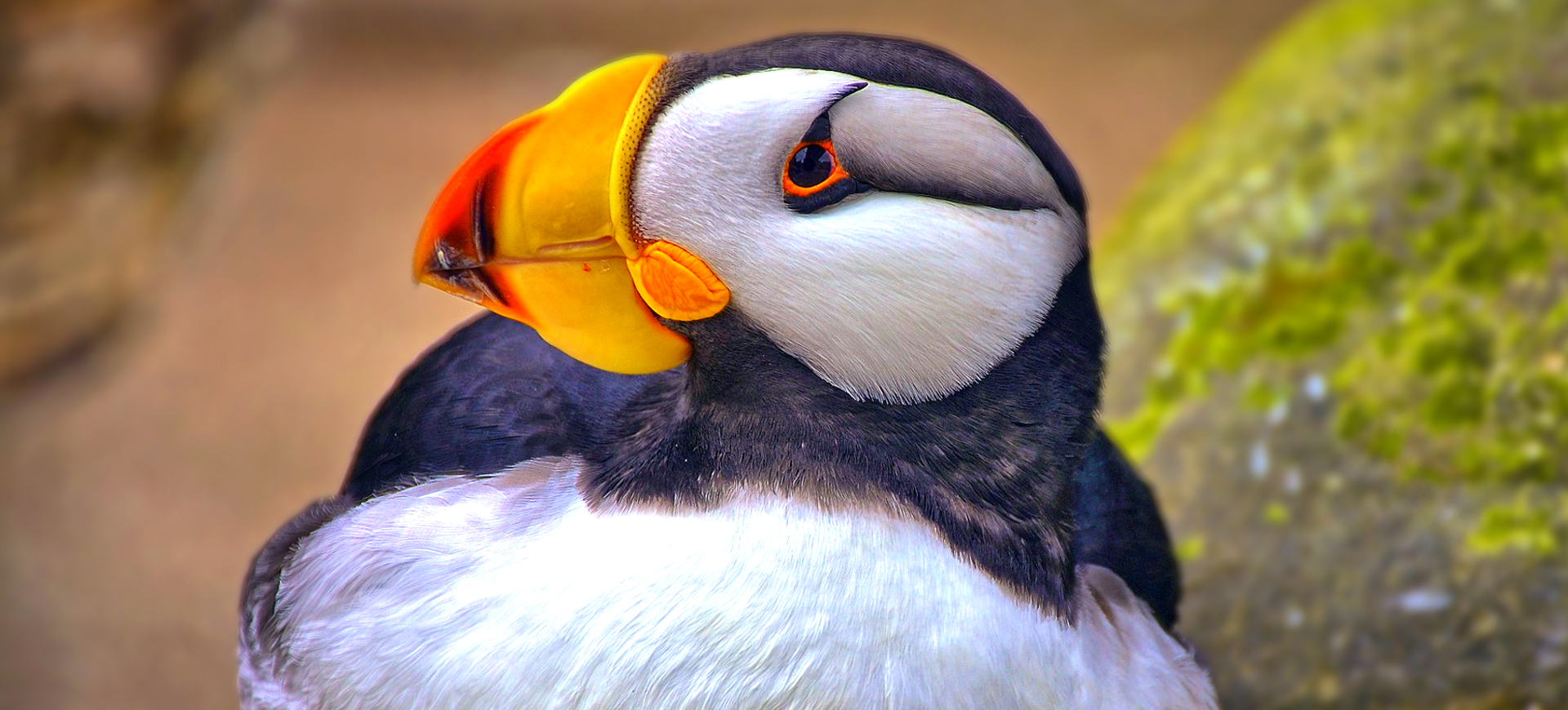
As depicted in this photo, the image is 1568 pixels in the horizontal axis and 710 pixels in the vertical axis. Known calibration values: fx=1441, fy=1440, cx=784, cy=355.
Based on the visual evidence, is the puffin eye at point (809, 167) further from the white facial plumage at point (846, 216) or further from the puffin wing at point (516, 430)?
the puffin wing at point (516, 430)

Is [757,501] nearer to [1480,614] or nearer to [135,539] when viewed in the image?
[1480,614]

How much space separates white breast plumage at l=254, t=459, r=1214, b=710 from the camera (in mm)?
1331

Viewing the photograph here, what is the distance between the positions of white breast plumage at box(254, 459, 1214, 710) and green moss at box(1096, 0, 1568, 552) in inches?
56.8

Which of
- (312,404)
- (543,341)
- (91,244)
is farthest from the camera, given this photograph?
(312,404)

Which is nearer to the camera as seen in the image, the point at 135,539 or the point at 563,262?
the point at 563,262

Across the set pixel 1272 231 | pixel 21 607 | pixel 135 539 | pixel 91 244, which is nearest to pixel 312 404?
pixel 135 539

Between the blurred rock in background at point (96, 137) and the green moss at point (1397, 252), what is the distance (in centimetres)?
205

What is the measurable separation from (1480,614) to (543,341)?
1.65 m

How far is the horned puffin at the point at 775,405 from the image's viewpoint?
1308 millimetres

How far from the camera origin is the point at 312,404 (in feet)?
15.8

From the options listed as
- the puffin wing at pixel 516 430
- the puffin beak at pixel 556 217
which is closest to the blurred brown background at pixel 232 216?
the puffin wing at pixel 516 430

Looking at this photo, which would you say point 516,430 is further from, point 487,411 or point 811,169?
point 811,169

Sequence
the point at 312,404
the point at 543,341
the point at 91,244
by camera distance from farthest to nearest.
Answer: the point at 312,404 < the point at 91,244 < the point at 543,341

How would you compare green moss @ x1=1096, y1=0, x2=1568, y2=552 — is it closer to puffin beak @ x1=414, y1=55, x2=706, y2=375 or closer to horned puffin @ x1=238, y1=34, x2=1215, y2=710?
horned puffin @ x1=238, y1=34, x2=1215, y2=710
